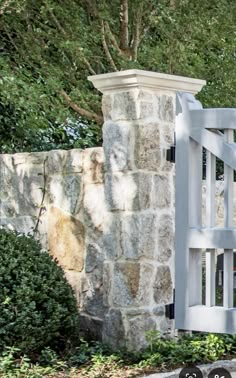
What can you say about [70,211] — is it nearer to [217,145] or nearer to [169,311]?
[169,311]

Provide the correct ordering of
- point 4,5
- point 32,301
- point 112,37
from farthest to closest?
point 112,37 → point 4,5 → point 32,301

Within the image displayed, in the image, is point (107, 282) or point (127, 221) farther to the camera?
point (107, 282)

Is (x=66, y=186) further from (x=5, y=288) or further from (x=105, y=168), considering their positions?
(x=5, y=288)

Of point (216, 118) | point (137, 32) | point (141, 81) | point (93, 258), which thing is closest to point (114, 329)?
point (93, 258)

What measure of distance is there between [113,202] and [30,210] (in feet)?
3.62

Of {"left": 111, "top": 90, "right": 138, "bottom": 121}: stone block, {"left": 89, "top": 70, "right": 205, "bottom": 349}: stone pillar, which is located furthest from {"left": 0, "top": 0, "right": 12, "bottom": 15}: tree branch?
{"left": 111, "top": 90, "right": 138, "bottom": 121}: stone block

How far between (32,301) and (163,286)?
88 cm

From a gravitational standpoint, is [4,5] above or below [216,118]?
above

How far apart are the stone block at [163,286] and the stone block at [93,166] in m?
0.74

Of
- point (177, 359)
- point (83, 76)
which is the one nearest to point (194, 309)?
point (177, 359)

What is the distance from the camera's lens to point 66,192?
5.57 metres

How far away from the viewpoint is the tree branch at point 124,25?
27.4 ft

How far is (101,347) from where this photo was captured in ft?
16.4

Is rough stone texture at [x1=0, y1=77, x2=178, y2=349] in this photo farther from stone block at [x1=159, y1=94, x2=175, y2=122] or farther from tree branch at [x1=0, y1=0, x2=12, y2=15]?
tree branch at [x1=0, y1=0, x2=12, y2=15]
